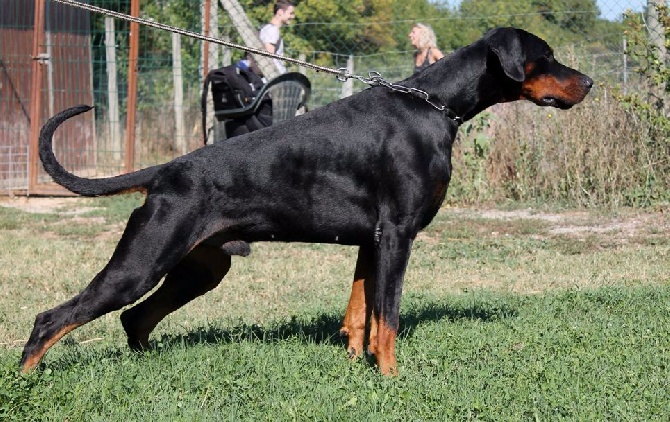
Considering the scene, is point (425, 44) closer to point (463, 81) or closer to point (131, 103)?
point (131, 103)

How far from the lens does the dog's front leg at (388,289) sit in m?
5.23

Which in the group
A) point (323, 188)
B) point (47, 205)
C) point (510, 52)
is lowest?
point (47, 205)

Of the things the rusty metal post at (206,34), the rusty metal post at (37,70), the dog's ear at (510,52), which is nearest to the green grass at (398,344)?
the dog's ear at (510,52)

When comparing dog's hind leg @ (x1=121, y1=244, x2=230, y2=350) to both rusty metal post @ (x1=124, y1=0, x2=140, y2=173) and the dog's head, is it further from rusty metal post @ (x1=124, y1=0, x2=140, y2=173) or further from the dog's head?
rusty metal post @ (x1=124, y1=0, x2=140, y2=173)

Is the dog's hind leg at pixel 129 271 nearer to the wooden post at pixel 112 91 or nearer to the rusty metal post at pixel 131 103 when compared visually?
the rusty metal post at pixel 131 103

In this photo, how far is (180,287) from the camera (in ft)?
18.6

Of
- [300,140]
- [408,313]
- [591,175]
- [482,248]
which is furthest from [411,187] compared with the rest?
[591,175]

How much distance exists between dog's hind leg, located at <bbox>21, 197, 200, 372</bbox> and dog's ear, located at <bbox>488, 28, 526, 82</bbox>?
196 cm

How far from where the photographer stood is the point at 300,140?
17.6 ft

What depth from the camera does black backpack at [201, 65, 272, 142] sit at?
1070 cm

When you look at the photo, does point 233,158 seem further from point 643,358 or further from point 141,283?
point 643,358

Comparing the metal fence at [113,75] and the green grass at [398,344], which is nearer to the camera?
the green grass at [398,344]

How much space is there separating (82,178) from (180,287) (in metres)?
0.88

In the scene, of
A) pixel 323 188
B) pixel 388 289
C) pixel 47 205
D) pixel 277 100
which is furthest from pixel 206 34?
pixel 388 289
